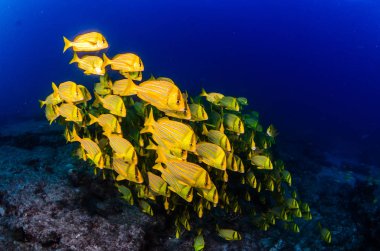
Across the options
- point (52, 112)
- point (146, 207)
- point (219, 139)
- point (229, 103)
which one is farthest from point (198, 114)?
point (52, 112)

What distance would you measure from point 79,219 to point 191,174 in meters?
2.21

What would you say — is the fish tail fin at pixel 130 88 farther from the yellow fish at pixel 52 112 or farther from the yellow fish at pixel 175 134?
the yellow fish at pixel 52 112

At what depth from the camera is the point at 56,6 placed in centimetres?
8381

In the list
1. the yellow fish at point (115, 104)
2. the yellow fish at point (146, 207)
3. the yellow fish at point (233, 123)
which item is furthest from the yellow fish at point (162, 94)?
the yellow fish at point (146, 207)

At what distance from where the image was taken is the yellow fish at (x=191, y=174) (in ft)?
→ 10.5

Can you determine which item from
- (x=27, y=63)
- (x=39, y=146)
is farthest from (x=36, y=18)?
(x=39, y=146)

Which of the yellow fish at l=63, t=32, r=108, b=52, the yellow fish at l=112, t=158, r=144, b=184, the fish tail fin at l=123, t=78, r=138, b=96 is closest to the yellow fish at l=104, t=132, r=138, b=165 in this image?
the yellow fish at l=112, t=158, r=144, b=184

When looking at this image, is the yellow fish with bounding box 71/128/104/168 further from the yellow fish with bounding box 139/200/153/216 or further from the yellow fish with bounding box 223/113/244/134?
the yellow fish with bounding box 223/113/244/134

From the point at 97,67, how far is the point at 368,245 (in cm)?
701

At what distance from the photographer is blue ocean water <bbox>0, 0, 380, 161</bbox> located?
30.1m

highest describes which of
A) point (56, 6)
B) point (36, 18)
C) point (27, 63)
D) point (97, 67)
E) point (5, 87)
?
point (56, 6)

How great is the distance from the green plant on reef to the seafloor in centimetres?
31

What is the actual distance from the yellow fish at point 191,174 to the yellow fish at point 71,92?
164 centimetres

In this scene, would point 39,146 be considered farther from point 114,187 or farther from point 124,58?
point 124,58
